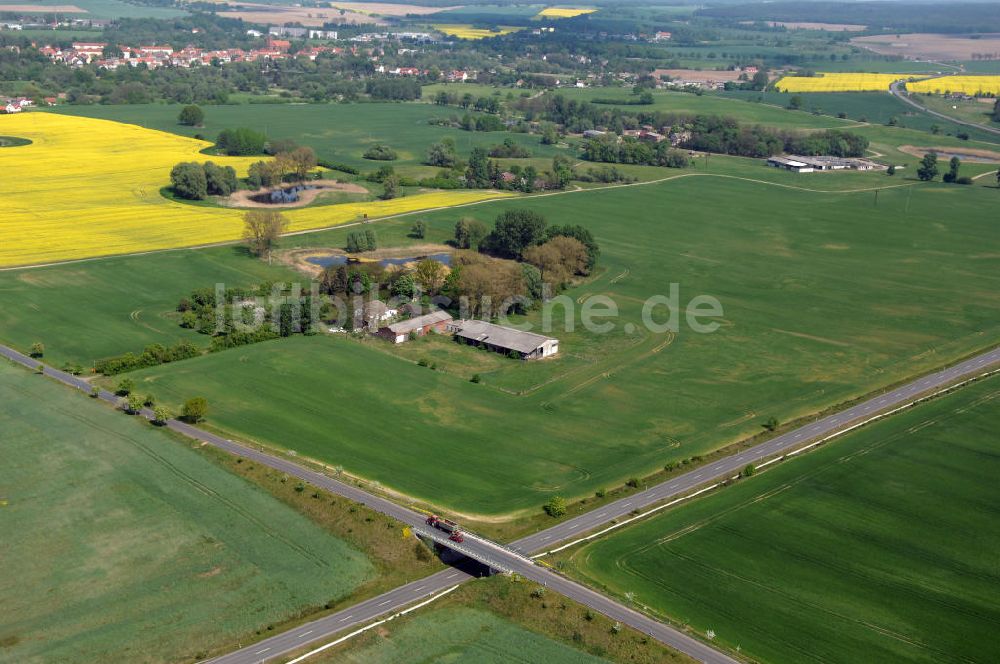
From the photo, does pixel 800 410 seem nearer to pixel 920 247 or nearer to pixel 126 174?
pixel 920 247

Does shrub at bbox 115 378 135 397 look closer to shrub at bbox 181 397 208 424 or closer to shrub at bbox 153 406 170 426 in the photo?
shrub at bbox 153 406 170 426

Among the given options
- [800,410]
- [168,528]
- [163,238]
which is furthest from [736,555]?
[163,238]

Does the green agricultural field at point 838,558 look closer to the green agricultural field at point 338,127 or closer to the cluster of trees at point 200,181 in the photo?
the cluster of trees at point 200,181

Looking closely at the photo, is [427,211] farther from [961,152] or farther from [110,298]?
[961,152]

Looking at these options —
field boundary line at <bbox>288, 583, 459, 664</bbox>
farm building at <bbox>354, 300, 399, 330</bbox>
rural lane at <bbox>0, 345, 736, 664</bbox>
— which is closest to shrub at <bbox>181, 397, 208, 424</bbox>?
rural lane at <bbox>0, 345, 736, 664</bbox>

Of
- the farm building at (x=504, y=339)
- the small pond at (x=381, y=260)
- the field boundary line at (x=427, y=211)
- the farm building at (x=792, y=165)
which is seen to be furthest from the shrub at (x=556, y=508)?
the farm building at (x=792, y=165)

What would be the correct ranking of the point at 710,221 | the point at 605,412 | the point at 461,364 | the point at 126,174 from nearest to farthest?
1. the point at 605,412
2. the point at 461,364
3. the point at 710,221
4. the point at 126,174
